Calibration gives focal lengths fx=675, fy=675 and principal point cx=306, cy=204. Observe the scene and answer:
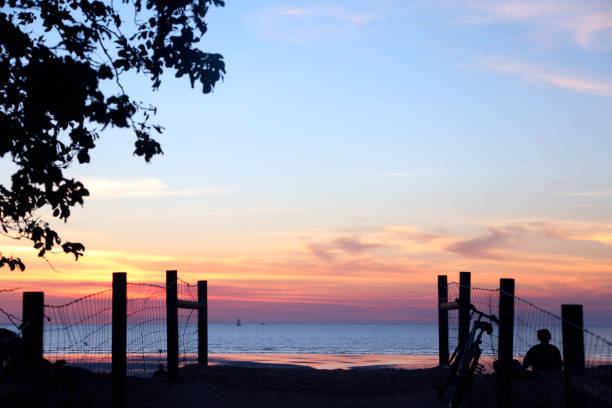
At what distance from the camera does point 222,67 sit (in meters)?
9.27

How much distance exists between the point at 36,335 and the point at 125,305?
1.38 meters

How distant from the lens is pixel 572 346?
8133 mm

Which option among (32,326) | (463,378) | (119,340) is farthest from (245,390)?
(463,378)

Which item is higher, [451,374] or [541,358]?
[541,358]

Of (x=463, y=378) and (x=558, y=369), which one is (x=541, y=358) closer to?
(x=558, y=369)

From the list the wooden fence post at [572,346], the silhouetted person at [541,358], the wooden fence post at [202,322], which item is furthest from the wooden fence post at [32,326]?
the silhouetted person at [541,358]

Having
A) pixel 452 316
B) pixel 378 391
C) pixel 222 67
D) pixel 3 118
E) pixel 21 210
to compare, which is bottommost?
pixel 378 391

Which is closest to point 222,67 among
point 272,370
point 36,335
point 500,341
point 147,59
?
point 147,59

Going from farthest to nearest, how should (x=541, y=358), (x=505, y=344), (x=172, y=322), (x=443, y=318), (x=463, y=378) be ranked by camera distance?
(x=443, y=318)
(x=172, y=322)
(x=541, y=358)
(x=463, y=378)
(x=505, y=344)

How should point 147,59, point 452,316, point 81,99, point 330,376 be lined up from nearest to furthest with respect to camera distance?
point 81,99
point 147,59
point 330,376
point 452,316

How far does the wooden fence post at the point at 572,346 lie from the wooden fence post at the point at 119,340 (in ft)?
21.4

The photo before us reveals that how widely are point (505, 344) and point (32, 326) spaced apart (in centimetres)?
713

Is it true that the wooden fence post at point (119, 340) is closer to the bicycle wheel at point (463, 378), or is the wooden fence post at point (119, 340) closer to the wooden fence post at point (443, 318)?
the bicycle wheel at point (463, 378)

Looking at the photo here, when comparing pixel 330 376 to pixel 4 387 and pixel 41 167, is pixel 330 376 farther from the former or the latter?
pixel 41 167
